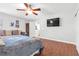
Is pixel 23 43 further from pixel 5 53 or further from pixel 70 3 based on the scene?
pixel 70 3

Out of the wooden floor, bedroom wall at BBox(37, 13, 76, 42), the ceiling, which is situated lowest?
the wooden floor

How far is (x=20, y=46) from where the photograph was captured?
1.62m

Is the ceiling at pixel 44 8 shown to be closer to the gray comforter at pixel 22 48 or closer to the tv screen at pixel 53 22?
the tv screen at pixel 53 22

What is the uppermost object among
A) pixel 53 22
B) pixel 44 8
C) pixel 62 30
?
pixel 44 8

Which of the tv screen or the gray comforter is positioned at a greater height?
the tv screen

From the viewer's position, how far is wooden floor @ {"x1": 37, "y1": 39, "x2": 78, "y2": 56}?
159cm

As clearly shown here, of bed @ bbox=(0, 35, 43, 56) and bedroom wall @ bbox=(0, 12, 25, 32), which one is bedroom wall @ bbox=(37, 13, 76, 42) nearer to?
bed @ bbox=(0, 35, 43, 56)

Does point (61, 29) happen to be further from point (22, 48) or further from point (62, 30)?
point (22, 48)

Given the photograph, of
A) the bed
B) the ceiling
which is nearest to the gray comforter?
the bed

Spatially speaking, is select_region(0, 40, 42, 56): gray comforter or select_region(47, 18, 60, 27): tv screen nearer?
select_region(0, 40, 42, 56): gray comforter

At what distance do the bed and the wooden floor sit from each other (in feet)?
0.31

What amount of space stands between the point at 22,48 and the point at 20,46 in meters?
0.05

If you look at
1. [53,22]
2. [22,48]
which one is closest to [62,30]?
[53,22]

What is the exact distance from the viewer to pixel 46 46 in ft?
5.56
